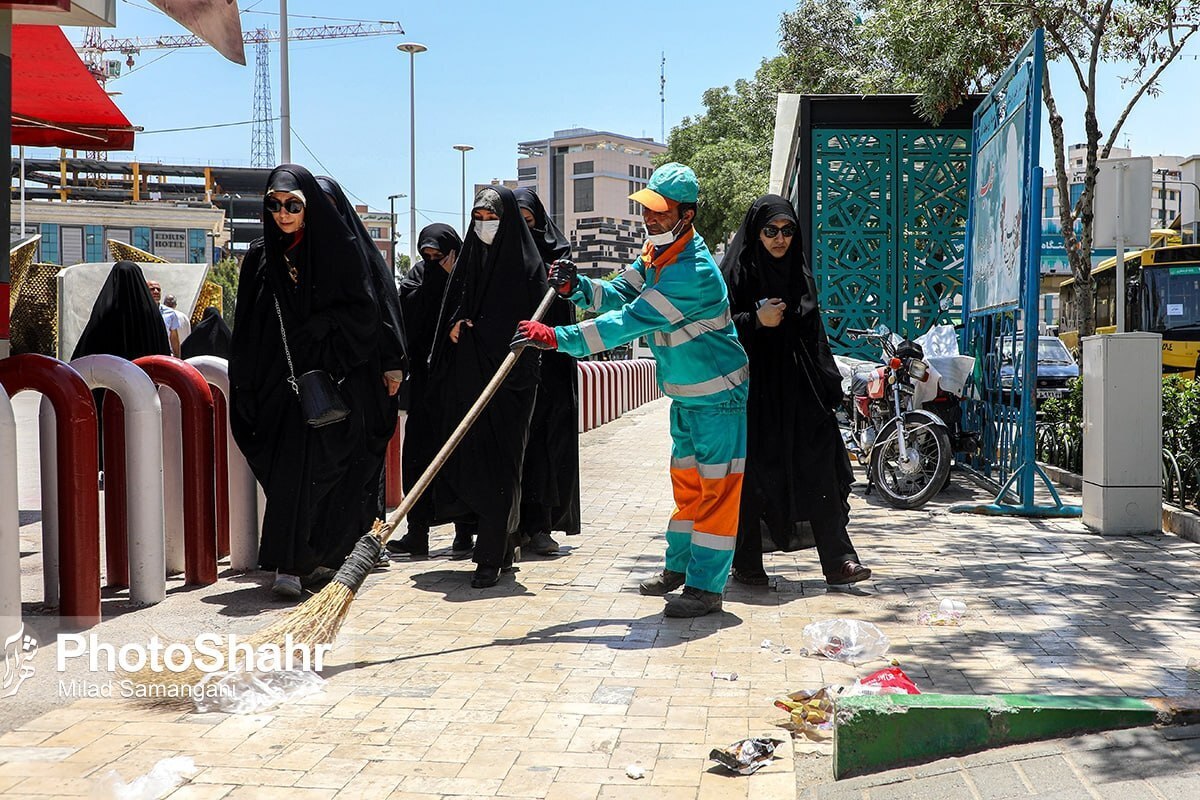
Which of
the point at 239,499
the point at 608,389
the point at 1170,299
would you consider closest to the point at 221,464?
the point at 239,499

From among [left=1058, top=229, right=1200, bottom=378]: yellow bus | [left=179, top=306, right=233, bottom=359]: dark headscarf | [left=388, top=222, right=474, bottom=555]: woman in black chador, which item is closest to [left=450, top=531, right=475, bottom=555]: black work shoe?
[left=388, top=222, right=474, bottom=555]: woman in black chador

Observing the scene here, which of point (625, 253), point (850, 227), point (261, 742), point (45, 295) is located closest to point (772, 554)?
point (261, 742)

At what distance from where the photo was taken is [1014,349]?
27.6 ft

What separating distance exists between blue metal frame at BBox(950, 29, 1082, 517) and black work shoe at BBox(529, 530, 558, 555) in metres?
A: 3.37

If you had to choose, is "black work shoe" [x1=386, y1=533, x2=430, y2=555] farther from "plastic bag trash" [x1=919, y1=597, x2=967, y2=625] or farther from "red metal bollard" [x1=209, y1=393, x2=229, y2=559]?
"plastic bag trash" [x1=919, y1=597, x2=967, y2=625]

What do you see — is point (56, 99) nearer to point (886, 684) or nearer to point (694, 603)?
point (694, 603)

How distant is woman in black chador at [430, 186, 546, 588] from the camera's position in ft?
19.3

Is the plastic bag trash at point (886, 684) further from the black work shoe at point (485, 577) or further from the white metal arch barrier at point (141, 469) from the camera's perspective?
the white metal arch barrier at point (141, 469)

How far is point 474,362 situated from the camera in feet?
20.1

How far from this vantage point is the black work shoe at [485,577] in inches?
229

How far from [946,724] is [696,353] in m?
2.24

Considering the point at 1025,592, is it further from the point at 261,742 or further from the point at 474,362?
the point at 261,742

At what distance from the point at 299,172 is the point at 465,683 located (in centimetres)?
259

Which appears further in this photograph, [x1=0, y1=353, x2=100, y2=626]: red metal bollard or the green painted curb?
[x1=0, y1=353, x2=100, y2=626]: red metal bollard
